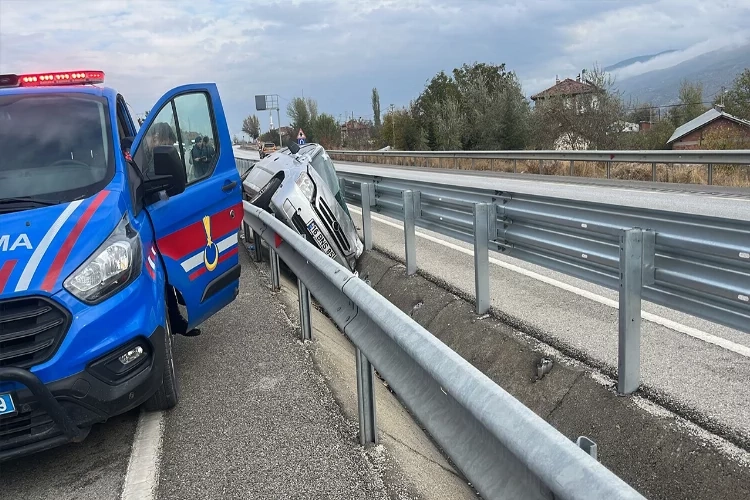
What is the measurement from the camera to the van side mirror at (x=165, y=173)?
4.32 metres

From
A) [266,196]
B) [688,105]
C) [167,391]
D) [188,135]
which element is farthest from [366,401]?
[688,105]

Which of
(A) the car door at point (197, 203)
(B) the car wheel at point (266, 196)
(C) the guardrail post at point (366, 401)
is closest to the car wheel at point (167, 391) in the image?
(A) the car door at point (197, 203)

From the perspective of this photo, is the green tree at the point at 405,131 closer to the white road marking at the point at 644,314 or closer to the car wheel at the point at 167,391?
the white road marking at the point at 644,314

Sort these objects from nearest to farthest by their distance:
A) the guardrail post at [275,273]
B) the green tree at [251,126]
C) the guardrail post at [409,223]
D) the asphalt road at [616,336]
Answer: the asphalt road at [616,336] → the guardrail post at [409,223] → the guardrail post at [275,273] → the green tree at [251,126]

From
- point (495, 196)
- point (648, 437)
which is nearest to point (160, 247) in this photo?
point (495, 196)

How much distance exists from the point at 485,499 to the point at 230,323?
176 inches

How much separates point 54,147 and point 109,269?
4.68 feet

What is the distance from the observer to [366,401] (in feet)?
11.5

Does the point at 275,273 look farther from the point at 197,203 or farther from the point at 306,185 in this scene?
the point at 197,203

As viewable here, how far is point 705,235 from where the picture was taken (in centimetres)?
342

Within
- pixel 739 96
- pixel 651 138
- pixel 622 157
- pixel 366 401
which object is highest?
pixel 739 96

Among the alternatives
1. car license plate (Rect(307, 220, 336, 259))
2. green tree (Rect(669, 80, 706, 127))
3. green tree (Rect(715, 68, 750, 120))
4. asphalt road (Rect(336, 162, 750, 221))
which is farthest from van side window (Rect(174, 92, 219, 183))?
green tree (Rect(669, 80, 706, 127))

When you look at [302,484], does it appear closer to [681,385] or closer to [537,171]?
[681,385]

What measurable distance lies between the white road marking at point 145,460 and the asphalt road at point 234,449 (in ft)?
0.08
